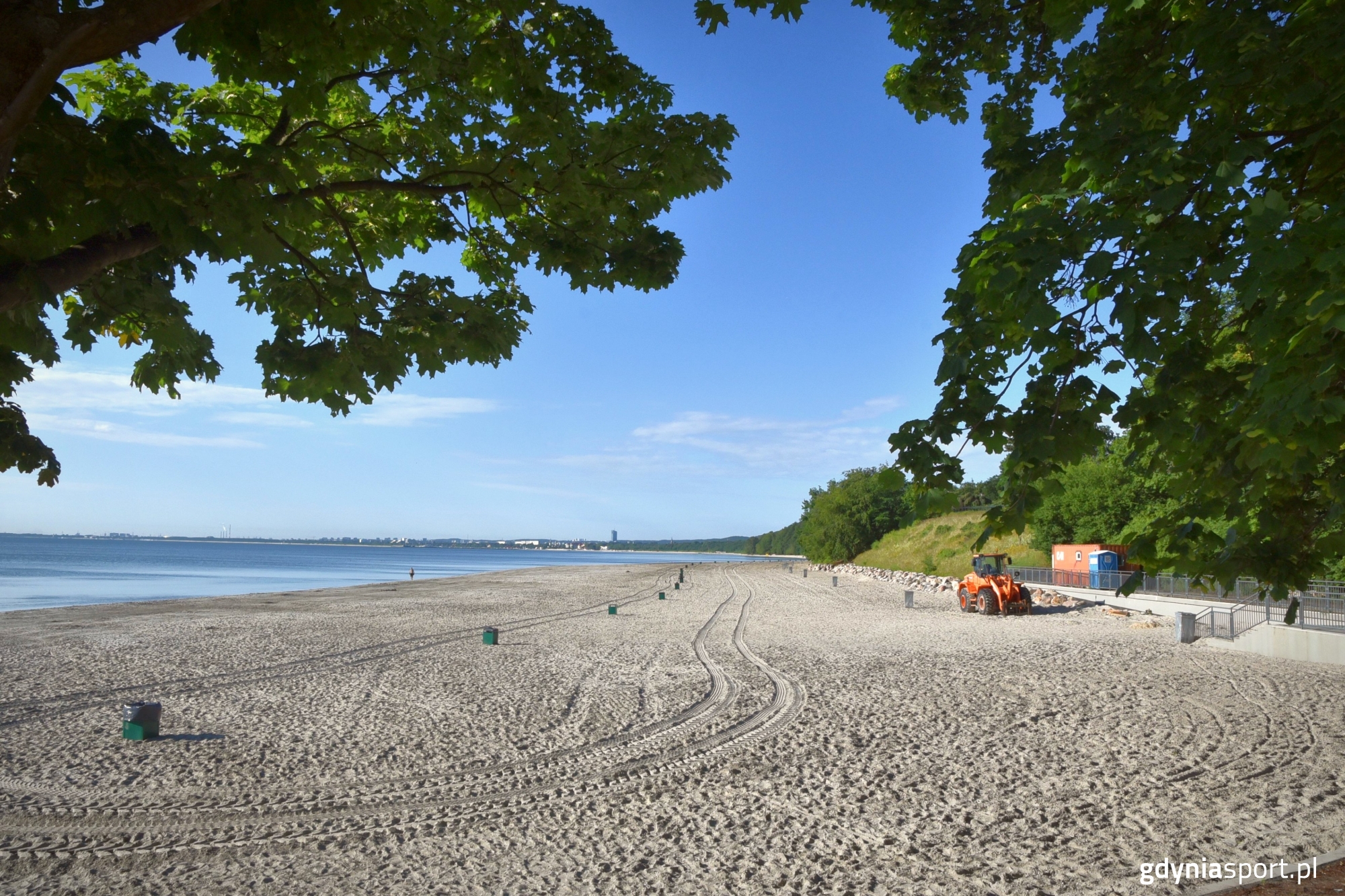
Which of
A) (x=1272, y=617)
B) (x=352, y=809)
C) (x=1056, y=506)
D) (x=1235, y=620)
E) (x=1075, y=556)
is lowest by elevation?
(x=352, y=809)

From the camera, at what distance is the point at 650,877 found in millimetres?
5164

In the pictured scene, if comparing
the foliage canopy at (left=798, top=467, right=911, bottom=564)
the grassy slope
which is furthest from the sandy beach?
the foliage canopy at (left=798, top=467, right=911, bottom=564)

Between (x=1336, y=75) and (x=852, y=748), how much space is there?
23.6 feet

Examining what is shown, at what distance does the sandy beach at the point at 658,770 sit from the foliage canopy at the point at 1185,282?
3.00 metres

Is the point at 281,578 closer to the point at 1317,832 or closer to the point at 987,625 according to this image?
the point at 987,625

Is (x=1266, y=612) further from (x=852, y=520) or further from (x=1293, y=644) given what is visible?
(x=852, y=520)

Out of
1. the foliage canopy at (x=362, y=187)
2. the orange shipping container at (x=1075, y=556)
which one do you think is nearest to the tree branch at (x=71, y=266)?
the foliage canopy at (x=362, y=187)

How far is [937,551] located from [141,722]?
171 ft

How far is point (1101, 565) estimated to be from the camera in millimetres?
30812

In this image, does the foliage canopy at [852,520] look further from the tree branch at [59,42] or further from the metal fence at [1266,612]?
the tree branch at [59,42]

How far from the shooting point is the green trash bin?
27.0 feet

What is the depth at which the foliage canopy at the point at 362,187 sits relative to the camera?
3467 millimetres

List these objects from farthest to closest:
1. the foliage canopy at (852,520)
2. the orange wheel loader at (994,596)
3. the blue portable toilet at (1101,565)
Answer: the foliage canopy at (852,520) < the blue portable toilet at (1101,565) < the orange wheel loader at (994,596)

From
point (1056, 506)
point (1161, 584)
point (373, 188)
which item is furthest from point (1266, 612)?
point (1056, 506)
